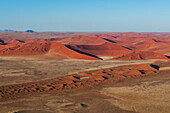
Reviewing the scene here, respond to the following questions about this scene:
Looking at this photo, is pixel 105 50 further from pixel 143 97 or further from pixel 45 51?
pixel 143 97

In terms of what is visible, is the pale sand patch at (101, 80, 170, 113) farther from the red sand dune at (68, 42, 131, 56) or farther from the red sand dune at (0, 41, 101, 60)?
the red sand dune at (68, 42, 131, 56)

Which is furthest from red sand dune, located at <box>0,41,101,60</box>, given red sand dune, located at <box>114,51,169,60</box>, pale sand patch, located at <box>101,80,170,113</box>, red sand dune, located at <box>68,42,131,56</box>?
pale sand patch, located at <box>101,80,170,113</box>

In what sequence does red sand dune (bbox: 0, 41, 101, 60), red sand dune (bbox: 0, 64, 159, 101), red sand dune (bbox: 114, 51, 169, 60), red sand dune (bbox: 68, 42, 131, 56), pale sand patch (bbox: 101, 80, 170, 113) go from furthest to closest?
1. red sand dune (bbox: 68, 42, 131, 56)
2. red sand dune (bbox: 0, 41, 101, 60)
3. red sand dune (bbox: 114, 51, 169, 60)
4. red sand dune (bbox: 0, 64, 159, 101)
5. pale sand patch (bbox: 101, 80, 170, 113)

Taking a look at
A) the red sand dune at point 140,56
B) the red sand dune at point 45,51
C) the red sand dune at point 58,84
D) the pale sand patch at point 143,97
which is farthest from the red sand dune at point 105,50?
the pale sand patch at point 143,97

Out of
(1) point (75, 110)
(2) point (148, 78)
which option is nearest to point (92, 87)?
(1) point (75, 110)

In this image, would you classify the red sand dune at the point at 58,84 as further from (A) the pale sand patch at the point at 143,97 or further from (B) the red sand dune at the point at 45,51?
(B) the red sand dune at the point at 45,51

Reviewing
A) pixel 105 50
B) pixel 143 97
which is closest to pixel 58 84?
pixel 143 97

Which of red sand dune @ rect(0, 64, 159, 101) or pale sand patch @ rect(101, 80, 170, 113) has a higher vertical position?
pale sand patch @ rect(101, 80, 170, 113)

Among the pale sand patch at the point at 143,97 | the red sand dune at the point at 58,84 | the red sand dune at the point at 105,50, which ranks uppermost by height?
the pale sand patch at the point at 143,97

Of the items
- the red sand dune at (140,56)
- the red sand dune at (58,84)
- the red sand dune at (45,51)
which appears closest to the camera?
the red sand dune at (58,84)
